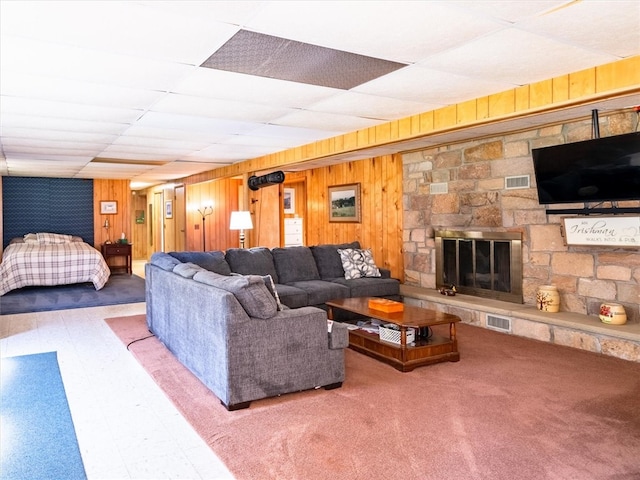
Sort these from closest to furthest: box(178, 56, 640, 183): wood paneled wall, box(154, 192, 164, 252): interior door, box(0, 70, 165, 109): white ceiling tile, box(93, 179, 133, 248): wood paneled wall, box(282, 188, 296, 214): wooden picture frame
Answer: box(178, 56, 640, 183): wood paneled wall, box(0, 70, 165, 109): white ceiling tile, box(282, 188, 296, 214): wooden picture frame, box(93, 179, 133, 248): wood paneled wall, box(154, 192, 164, 252): interior door

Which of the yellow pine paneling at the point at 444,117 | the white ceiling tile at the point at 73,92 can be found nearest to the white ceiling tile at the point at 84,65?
the white ceiling tile at the point at 73,92

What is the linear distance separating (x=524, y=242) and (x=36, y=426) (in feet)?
14.5

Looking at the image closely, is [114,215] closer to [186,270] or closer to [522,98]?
[186,270]

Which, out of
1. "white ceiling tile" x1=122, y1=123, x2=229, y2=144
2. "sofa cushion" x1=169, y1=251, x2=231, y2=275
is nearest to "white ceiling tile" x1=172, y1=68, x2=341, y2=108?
"white ceiling tile" x1=122, y1=123, x2=229, y2=144

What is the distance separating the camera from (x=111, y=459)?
2389mm

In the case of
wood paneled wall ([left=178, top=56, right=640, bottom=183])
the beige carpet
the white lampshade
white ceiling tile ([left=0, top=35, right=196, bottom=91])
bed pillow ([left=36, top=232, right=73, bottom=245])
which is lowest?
the beige carpet

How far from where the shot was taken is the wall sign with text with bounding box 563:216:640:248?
12.9 feet

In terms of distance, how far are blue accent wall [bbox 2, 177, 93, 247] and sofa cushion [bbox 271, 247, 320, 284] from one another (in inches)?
253

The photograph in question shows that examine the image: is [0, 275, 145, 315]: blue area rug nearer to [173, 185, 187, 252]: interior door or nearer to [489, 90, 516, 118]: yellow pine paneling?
[173, 185, 187, 252]: interior door

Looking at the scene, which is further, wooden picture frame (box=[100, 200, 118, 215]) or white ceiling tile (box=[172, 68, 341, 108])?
wooden picture frame (box=[100, 200, 118, 215])

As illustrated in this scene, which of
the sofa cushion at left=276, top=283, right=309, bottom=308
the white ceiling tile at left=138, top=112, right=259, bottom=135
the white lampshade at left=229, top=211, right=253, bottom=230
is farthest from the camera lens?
the white lampshade at left=229, top=211, right=253, bottom=230

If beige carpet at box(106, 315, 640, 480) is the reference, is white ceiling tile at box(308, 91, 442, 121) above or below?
above

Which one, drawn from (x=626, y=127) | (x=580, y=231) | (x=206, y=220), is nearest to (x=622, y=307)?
(x=580, y=231)

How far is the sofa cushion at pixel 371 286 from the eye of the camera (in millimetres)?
5496
